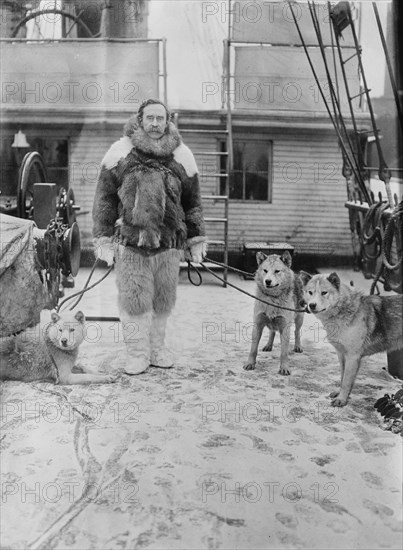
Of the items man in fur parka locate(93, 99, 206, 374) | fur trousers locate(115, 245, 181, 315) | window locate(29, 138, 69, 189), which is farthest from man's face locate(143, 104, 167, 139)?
window locate(29, 138, 69, 189)

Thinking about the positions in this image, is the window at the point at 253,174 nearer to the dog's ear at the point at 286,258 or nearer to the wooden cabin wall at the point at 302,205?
the wooden cabin wall at the point at 302,205

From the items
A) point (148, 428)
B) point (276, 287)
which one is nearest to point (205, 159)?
point (276, 287)

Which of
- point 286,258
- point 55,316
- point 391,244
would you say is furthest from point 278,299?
point 55,316

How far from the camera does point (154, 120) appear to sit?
2719mm

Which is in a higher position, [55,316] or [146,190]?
[146,190]

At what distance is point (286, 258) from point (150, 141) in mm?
935

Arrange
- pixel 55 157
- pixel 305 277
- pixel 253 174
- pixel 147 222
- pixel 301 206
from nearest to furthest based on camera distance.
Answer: pixel 305 277
pixel 301 206
pixel 147 222
pixel 253 174
pixel 55 157

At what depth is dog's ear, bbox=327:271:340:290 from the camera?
2375 mm

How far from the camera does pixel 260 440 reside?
80.6 inches

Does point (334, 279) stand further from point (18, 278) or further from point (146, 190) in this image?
point (18, 278)

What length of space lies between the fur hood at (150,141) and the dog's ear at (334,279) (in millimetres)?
1090

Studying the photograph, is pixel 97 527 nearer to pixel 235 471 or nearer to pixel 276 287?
pixel 235 471

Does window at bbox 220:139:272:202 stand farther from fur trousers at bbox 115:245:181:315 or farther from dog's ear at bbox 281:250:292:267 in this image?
fur trousers at bbox 115:245:181:315

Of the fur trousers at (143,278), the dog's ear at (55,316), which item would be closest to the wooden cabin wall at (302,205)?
the fur trousers at (143,278)
